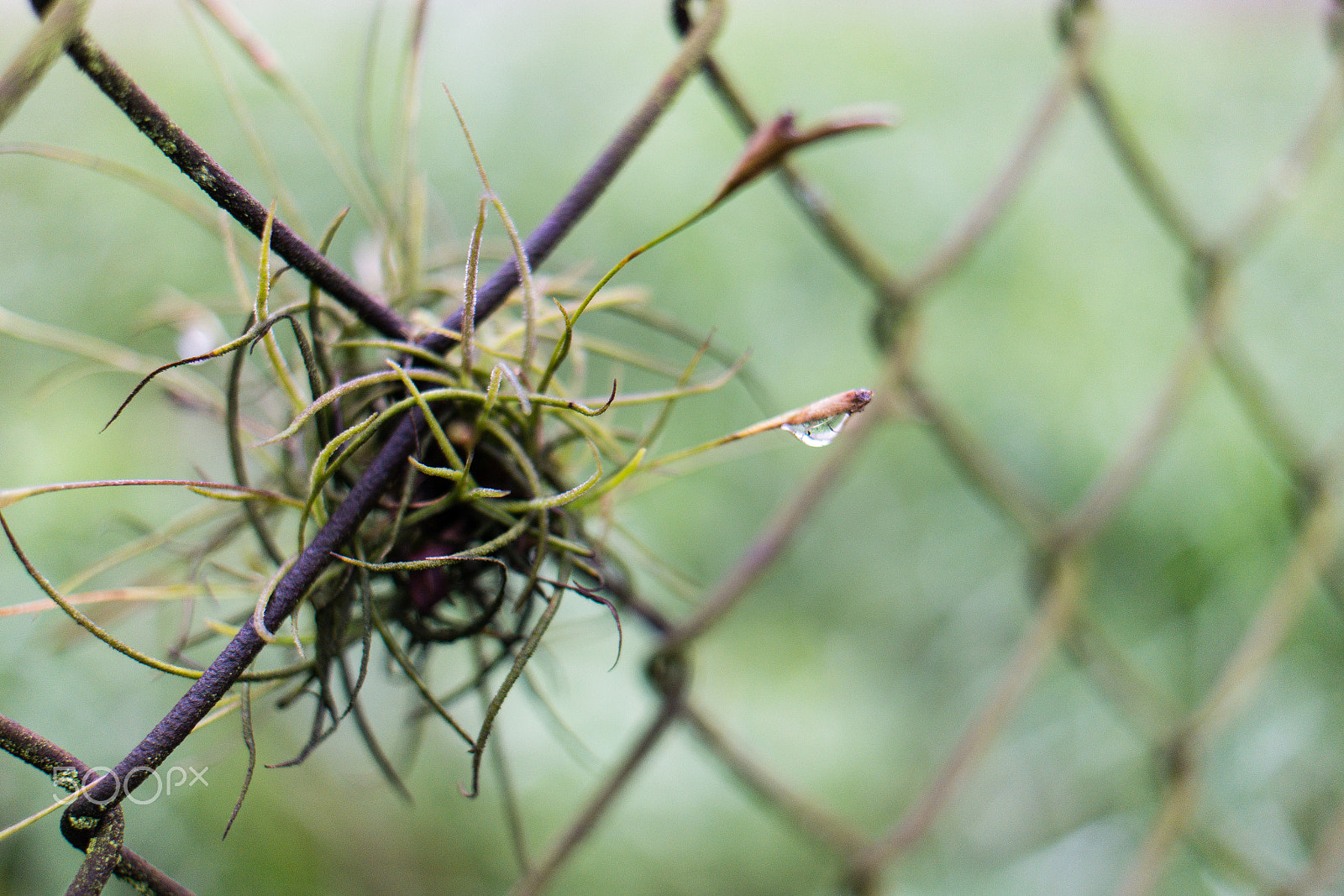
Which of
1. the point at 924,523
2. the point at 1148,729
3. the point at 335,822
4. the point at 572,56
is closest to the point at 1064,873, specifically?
the point at 1148,729

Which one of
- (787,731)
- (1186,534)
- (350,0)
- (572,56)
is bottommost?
(1186,534)

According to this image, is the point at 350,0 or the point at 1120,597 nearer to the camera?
the point at 1120,597

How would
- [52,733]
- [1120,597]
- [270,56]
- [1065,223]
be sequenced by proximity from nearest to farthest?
[270,56], [52,733], [1120,597], [1065,223]

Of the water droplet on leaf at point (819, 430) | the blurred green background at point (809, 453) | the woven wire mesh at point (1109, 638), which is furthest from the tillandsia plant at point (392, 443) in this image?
the blurred green background at point (809, 453)

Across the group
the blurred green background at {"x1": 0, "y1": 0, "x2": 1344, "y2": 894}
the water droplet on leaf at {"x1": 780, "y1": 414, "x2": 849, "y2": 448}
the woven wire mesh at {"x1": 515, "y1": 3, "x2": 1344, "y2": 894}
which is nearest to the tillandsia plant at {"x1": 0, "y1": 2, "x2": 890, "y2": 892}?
the water droplet on leaf at {"x1": 780, "y1": 414, "x2": 849, "y2": 448}

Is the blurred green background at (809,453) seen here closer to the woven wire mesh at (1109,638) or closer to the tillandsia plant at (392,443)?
the woven wire mesh at (1109,638)

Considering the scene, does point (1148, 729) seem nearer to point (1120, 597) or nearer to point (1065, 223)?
point (1120, 597)

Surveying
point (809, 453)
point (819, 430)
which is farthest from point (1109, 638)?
point (819, 430)
